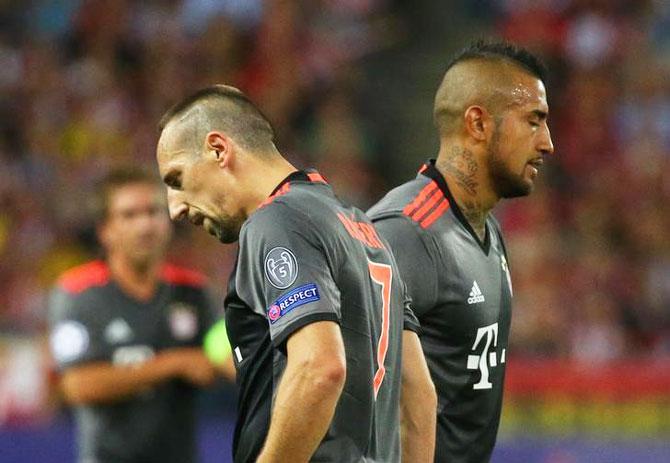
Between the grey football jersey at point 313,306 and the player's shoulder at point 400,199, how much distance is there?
2.79 feet

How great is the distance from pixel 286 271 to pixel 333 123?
8.58 m

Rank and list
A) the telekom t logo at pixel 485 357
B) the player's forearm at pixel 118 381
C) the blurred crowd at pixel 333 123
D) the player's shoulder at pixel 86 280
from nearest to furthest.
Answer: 1. the telekom t logo at pixel 485 357
2. the player's forearm at pixel 118 381
3. the player's shoulder at pixel 86 280
4. the blurred crowd at pixel 333 123

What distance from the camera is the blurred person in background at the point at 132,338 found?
6137mm

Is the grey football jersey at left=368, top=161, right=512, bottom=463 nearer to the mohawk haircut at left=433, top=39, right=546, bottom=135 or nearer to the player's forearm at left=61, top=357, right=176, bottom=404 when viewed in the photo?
the mohawk haircut at left=433, top=39, right=546, bottom=135

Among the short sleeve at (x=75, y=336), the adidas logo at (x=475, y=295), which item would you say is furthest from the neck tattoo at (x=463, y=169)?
the short sleeve at (x=75, y=336)

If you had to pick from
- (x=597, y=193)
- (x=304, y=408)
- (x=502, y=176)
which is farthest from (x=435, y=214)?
(x=597, y=193)

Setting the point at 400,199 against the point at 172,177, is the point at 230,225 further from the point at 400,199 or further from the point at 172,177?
the point at 400,199

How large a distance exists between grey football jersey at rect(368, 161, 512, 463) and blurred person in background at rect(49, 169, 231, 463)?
1.79 m

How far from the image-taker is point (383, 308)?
12.2ft

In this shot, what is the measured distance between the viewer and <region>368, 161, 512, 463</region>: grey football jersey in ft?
14.9

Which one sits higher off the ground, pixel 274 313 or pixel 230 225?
pixel 230 225

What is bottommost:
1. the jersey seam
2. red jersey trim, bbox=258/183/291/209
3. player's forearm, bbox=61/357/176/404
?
the jersey seam

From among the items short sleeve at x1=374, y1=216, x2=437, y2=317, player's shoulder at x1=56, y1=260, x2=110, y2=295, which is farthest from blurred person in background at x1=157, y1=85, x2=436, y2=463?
player's shoulder at x1=56, y1=260, x2=110, y2=295

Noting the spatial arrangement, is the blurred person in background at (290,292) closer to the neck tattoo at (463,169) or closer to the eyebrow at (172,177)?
the eyebrow at (172,177)
